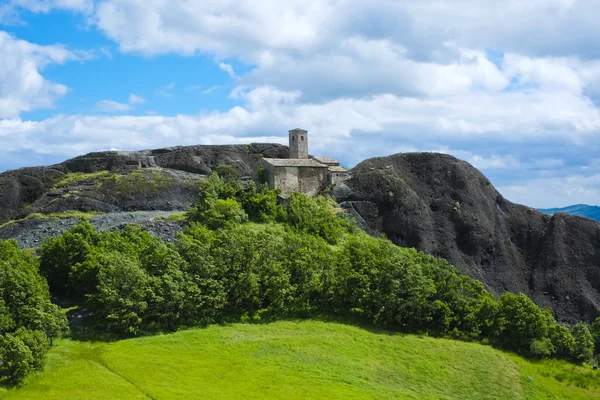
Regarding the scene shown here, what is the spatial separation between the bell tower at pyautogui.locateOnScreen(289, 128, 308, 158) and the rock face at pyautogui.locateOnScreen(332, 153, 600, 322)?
718 cm

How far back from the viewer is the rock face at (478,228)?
83.5 m

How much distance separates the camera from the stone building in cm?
7831

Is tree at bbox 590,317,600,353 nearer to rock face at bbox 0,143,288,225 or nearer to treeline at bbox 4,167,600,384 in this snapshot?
treeline at bbox 4,167,600,384

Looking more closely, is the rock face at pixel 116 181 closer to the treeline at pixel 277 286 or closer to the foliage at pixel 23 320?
the treeline at pixel 277 286

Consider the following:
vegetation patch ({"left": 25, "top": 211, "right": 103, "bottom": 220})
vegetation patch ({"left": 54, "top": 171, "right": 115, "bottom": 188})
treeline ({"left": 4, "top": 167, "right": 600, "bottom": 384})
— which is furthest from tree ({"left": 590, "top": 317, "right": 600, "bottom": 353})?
vegetation patch ({"left": 54, "top": 171, "right": 115, "bottom": 188})

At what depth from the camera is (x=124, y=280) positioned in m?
49.0

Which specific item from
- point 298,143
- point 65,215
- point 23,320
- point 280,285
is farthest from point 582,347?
point 65,215

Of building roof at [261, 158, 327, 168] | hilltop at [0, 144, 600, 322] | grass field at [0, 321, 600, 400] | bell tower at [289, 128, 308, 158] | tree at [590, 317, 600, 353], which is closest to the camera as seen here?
grass field at [0, 321, 600, 400]

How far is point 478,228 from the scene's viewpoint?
88.0m

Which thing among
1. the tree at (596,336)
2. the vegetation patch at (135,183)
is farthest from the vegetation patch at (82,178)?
the tree at (596,336)

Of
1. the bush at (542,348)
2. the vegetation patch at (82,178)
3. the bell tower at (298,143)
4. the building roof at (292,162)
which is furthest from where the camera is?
the bell tower at (298,143)

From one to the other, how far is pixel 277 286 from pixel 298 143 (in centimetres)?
3464

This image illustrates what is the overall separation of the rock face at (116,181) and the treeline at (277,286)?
17.8 meters

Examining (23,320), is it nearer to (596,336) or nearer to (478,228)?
(596,336)
